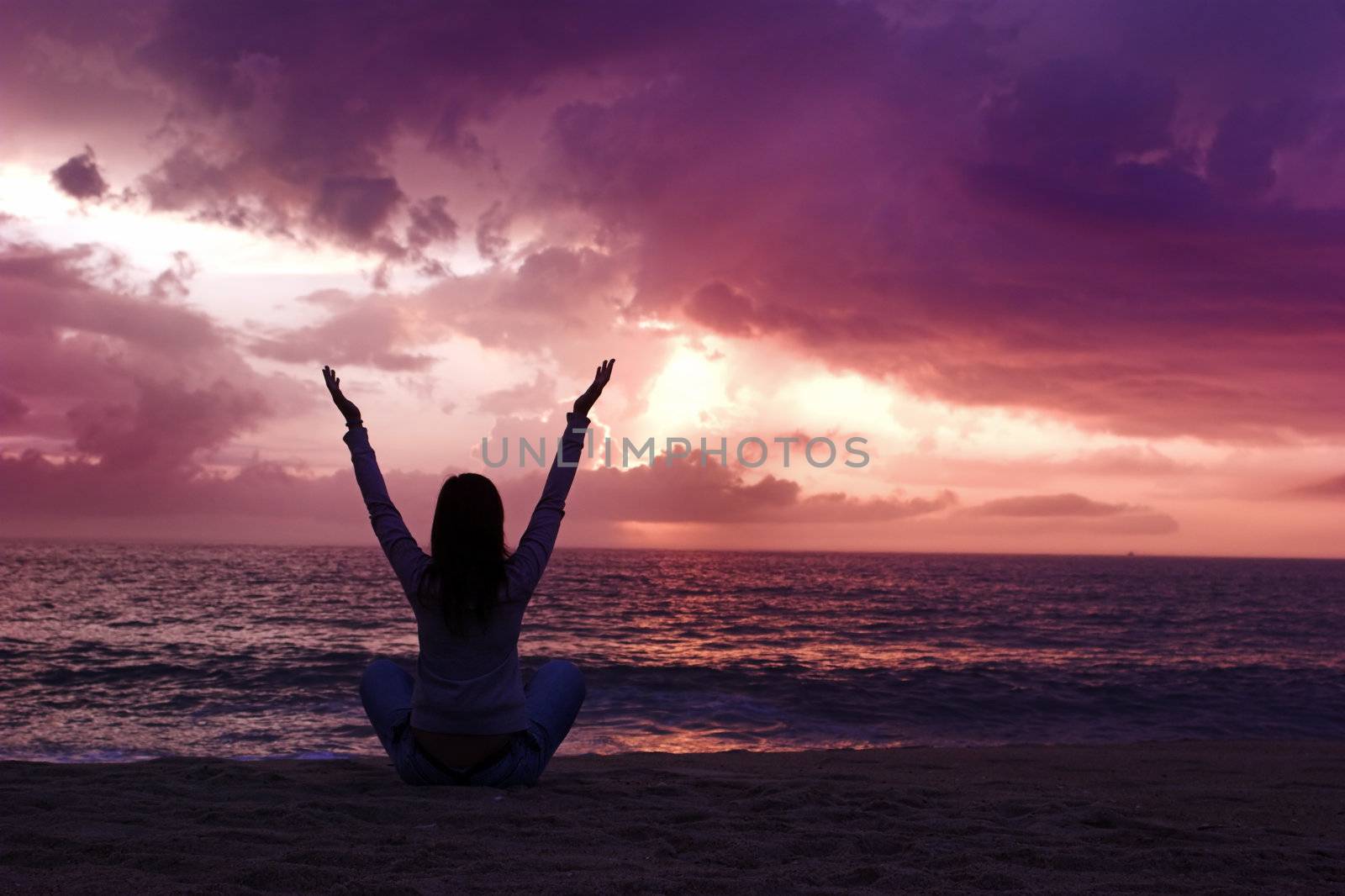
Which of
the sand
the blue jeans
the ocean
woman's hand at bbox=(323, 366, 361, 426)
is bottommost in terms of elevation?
the ocean

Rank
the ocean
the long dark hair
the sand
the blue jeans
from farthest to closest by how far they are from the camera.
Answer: the ocean
the blue jeans
the long dark hair
the sand

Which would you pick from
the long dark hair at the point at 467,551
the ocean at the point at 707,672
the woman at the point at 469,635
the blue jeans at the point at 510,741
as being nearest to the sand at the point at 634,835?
the blue jeans at the point at 510,741

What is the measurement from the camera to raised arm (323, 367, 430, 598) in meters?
4.89

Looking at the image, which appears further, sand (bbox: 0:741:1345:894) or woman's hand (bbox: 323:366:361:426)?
woman's hand (bbox: 323:366:361:426)

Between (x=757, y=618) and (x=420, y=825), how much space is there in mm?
29676

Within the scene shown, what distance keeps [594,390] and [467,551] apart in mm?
1201

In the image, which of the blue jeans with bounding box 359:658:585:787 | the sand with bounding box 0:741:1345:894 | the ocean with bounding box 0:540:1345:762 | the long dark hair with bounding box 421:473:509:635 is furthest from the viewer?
the ocean with bounding box 0:540:1345:762

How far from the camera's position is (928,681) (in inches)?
693

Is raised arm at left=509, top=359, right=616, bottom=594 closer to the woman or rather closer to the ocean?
the woman

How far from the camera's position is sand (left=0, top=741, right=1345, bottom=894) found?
12.4ft

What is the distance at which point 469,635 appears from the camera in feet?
16.1

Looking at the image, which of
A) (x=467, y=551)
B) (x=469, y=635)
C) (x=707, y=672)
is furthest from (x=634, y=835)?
(x=707, y=672)

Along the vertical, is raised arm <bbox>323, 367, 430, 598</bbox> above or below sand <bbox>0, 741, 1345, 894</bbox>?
above

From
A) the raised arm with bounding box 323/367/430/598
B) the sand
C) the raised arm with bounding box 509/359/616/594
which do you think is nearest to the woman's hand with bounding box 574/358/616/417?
the raised arm with bounding box 509/359/616/594
